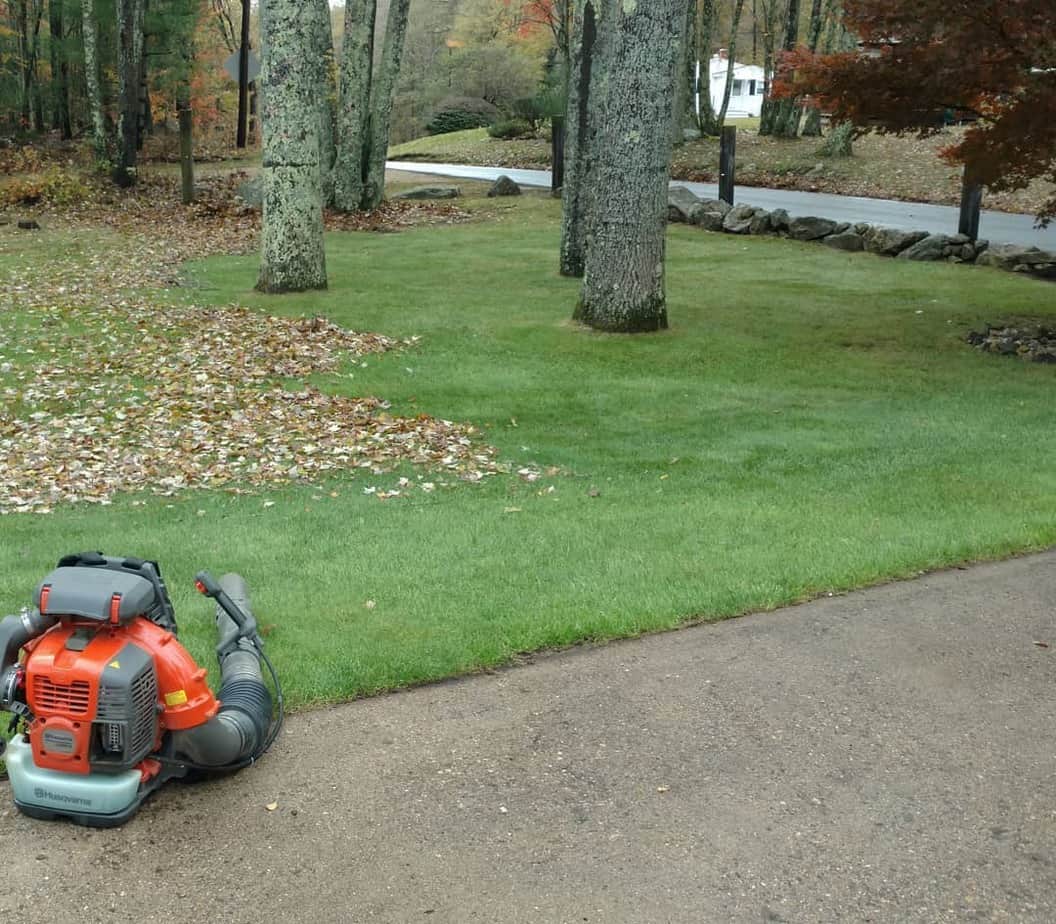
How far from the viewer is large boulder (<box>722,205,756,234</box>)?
70.0ft

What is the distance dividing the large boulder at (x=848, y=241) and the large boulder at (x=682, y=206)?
3830 mm

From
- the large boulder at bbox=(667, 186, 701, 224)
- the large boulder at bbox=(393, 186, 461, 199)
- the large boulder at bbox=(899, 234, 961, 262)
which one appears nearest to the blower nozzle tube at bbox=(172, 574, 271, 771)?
the large boulder at bbox=(899, 234, 961, 262)

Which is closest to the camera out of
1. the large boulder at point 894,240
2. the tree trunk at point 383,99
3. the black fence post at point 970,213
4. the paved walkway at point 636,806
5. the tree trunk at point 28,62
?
the paved walkway at point 636,806

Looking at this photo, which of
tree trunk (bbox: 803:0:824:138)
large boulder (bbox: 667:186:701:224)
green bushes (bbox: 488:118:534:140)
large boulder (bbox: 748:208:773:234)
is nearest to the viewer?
large boulder (bbox: 748:208:773:234)

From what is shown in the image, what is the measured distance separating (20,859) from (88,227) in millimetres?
21792

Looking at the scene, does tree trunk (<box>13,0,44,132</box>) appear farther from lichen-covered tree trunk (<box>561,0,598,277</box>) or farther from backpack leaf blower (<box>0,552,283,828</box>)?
backpack leaf blower (<box>0,552,283,828</box>)

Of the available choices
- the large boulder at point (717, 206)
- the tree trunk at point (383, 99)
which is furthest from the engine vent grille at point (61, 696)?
the tree trunk at point (383, 99)

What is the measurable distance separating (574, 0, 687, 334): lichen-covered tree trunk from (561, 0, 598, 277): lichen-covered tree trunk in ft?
11.4

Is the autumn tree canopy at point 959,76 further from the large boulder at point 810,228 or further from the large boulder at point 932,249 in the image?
the large boulder at point 810,228

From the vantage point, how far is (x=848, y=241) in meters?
19.2

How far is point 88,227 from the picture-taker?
23.2m

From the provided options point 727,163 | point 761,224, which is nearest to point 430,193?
point 727,163

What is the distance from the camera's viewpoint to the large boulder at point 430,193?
2741cm

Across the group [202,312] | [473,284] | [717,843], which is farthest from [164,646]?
[473,284]
